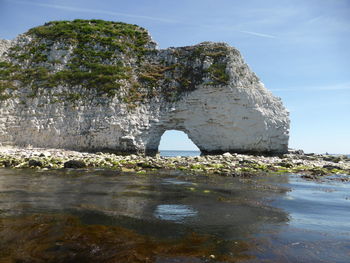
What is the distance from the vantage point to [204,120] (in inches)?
1522

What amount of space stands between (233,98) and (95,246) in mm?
34921

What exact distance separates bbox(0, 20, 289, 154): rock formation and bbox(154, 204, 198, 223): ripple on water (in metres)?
26.1

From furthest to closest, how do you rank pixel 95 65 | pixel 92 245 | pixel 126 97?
pixel 95 65 < pixel 126 97 < pixel 92 245

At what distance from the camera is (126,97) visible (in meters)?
38.0

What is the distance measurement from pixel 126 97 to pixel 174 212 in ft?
100

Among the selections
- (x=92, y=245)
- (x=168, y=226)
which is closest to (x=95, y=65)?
(x=168, y=226)

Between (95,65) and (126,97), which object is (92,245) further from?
(95,65)

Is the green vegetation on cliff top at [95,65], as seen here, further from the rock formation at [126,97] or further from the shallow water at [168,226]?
the shallow water at [168,226]

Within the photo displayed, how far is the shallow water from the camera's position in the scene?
5.50m

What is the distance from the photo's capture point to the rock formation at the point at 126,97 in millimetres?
35500

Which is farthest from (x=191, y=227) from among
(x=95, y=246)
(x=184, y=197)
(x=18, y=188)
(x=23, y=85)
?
(x=23, y=85)

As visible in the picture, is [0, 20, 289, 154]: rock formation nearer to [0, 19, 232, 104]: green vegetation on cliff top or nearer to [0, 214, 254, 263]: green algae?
[0, 19, 232, 104]: green vegetation on cliff top

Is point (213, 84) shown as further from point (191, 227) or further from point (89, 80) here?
point (191, 227)

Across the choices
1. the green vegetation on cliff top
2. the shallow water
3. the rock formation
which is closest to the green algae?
the shallow water
